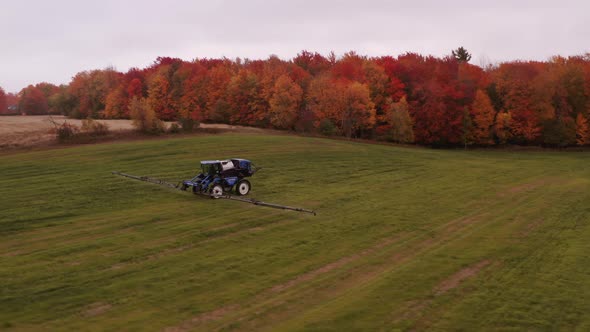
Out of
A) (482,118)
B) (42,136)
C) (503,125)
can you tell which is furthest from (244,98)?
(503,125)

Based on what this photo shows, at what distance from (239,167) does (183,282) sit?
41.1 feet

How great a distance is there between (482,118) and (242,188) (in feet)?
154

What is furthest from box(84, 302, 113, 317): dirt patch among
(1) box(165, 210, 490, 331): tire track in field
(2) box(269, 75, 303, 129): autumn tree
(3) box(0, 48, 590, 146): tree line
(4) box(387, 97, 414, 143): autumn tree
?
(2) box(269, 75, 303, 129): autumn tree

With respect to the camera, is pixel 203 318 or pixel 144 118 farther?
pixel 144 118

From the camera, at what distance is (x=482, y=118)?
63.8 m

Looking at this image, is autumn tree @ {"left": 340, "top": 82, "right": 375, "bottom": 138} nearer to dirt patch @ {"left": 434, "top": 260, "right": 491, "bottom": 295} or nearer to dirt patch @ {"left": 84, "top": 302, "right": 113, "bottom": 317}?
dirt patch @ {"left": 434, "top": 260, "right": 491, "bottom": 295}

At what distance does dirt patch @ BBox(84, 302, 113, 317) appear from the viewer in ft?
41.0

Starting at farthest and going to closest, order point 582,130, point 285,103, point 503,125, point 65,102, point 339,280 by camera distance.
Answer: point 65,102 → point 285,103 → point 503,125 → point 582,130 → point 339,280

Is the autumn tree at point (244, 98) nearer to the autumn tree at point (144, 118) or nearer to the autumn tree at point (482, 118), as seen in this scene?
the autumn tree at point (144, 118)

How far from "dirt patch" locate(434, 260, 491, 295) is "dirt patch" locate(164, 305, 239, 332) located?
20.1 feet

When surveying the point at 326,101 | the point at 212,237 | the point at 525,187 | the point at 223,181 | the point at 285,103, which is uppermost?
the point at 326,101

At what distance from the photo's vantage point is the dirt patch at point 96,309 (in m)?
12.5

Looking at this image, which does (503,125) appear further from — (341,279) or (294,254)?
(341,279)

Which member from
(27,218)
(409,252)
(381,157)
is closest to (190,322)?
(409,252)
